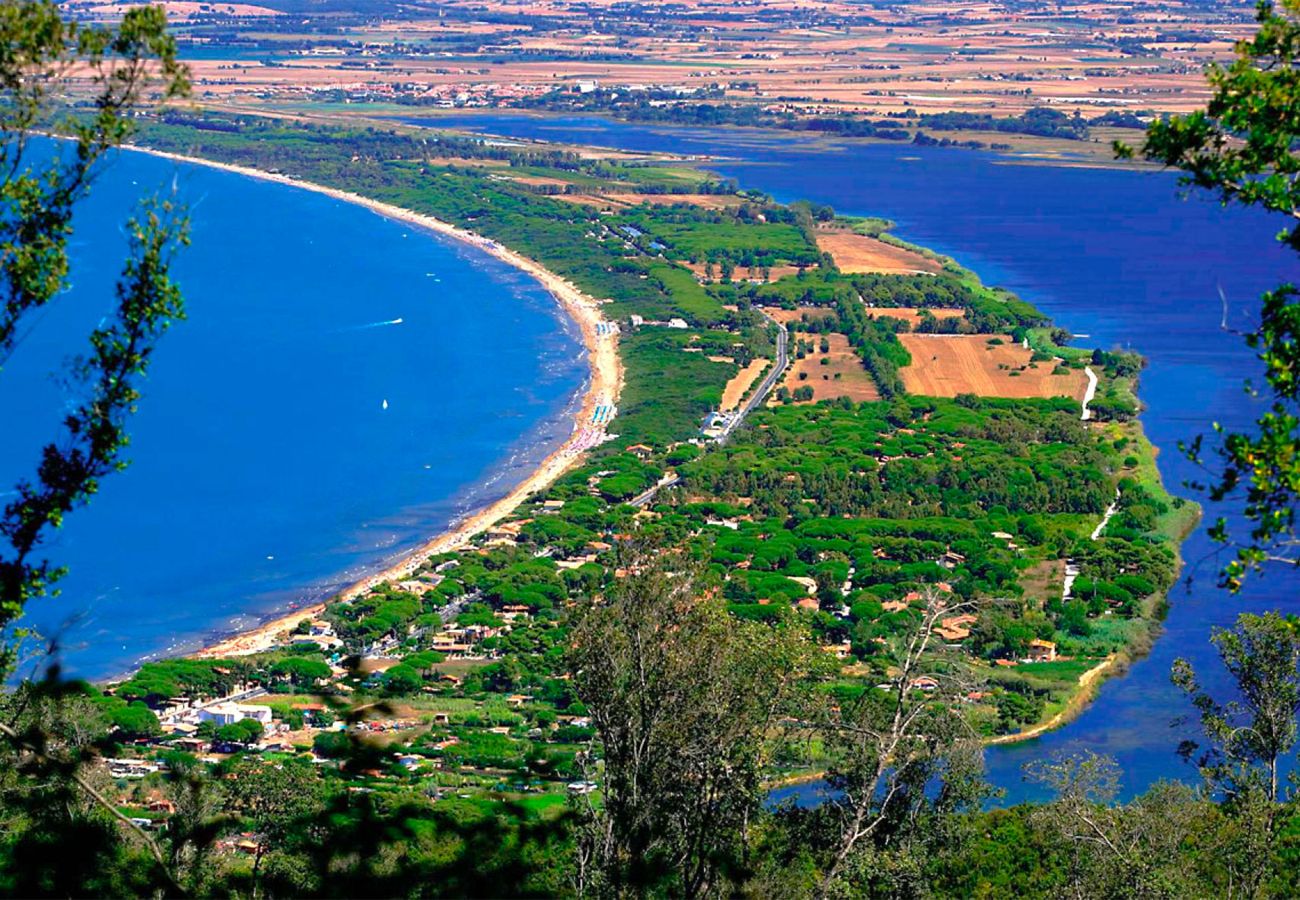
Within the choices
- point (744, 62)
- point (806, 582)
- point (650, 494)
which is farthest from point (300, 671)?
point (744, 62)

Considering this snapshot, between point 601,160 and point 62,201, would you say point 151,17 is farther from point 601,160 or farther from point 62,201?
point 601,160

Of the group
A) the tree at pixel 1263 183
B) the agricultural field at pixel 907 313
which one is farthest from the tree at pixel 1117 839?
the agricultural field at pixel 907 313

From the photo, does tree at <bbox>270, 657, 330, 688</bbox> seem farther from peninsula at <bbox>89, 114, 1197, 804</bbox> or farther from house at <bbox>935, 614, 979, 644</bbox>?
house at <bbox>935, 614, 979, 644</bbox>

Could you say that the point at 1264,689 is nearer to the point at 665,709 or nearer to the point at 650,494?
the point at 665,709

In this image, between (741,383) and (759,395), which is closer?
(759,395)

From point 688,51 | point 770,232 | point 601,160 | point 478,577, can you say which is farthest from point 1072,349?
point 688,51

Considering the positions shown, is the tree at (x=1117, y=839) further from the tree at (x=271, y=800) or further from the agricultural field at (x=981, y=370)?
the agricultural field at (x=981, y=370)
